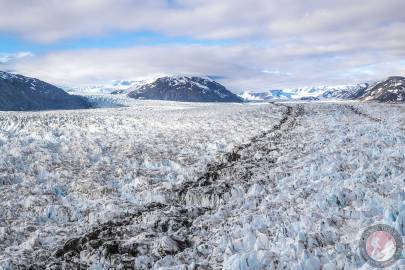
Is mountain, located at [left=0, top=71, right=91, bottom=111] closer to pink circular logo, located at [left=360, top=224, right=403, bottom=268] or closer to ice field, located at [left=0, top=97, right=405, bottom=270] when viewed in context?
ice field, located at [left=0, top=97, right=405, bottom=270]

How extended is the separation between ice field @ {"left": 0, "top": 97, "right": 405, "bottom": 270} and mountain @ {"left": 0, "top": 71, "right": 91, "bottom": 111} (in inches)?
4782

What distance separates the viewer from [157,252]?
12.1 metres

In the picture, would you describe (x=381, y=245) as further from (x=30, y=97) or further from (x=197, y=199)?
(x=30, y=97)

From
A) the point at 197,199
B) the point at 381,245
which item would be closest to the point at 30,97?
the point at 197,199

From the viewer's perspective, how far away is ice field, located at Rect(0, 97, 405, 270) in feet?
38.1

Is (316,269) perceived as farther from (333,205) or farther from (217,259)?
(333,205)

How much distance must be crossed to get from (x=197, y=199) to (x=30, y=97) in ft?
511

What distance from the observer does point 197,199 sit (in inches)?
656

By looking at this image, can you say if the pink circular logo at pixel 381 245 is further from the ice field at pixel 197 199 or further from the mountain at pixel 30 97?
the mountain at pixel 30 97

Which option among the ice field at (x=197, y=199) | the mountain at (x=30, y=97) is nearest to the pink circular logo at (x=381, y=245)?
the ice field at (x=197, y=199)

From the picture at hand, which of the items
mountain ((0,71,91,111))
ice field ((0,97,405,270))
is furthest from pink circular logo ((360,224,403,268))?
mountain ((0,71,91,111))

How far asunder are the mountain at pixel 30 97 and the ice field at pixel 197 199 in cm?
12147

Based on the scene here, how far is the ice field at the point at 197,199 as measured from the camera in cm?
1162

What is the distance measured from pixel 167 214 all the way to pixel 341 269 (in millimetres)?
6761
